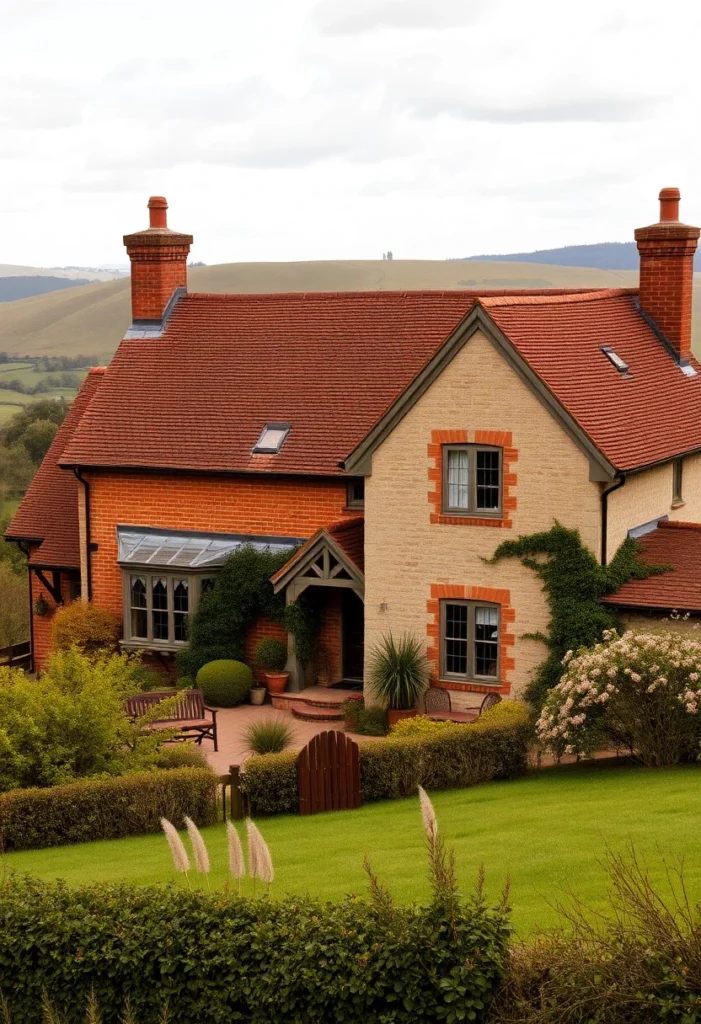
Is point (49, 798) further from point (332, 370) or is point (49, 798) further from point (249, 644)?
point (332, 370)

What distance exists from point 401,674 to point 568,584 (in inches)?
148

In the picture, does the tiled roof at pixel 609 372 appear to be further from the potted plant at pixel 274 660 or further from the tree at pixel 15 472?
the tree at pixel 15 472

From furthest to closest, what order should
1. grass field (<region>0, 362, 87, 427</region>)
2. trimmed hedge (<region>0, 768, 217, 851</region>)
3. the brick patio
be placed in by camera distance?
grass field (<region>0, 362, 87, 427</region>)
the brick patio
trimmed hedge (<region>0, 768, 217, 851</region>)

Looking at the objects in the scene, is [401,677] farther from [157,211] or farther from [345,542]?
[157,211]

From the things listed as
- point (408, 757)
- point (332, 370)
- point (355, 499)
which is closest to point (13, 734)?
point (408, 757)

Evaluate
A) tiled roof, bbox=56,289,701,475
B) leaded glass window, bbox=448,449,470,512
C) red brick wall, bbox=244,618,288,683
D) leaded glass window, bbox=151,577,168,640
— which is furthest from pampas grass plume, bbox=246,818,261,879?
leaded glass window, bbox=151,577,168,640

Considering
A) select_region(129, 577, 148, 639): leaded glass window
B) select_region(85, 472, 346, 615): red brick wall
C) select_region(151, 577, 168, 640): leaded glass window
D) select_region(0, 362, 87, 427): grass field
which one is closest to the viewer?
select_region(85, 472, 346, 615): red brick wall

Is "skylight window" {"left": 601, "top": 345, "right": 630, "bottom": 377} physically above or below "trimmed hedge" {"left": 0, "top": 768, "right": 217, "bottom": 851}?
above

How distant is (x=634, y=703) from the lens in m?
22.3

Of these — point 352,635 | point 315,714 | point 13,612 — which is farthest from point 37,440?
point 315,714

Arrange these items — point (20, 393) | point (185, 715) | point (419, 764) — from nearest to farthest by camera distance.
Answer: point (419, 764) → point (185, 715) → point (20, 393)

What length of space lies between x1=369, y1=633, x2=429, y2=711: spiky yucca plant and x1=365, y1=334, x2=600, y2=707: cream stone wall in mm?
352

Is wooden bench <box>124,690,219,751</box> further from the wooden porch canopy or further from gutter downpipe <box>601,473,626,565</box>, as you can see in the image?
gutter downpipe <box>601,473,626,565</box>

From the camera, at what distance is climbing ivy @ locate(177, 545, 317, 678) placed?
32.0 m
